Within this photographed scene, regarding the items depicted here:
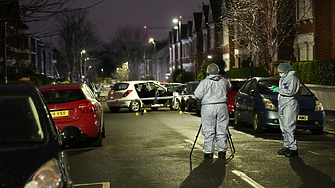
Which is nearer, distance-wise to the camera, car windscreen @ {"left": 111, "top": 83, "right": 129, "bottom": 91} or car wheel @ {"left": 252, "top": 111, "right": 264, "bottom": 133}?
car wheel @ {"left": 252, "top": 111, "right": 264, "bottom": 133}

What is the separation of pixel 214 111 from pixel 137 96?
14840mm

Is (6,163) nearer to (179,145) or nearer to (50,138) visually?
(50,138)

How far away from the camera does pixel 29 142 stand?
3.88 metres

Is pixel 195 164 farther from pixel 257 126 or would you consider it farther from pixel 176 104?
pixel 176 104

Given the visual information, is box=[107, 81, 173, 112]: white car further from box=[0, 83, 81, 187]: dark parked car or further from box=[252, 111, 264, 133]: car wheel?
box=[0, 83, 81, 187]: dark parked car

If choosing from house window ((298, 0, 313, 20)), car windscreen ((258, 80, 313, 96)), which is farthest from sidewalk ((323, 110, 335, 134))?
house window ((298, 0, 313, 20))

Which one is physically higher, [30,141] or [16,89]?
[16,89]

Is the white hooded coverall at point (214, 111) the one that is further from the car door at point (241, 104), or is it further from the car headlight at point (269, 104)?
the car door at point (241, 104)

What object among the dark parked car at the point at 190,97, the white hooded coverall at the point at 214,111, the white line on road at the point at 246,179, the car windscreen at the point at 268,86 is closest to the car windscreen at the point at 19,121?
the white line on road at the point at 246,179

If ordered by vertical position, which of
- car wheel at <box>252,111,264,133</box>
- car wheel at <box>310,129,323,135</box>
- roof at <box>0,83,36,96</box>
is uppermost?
roof at <box>0,83,36,96</box>

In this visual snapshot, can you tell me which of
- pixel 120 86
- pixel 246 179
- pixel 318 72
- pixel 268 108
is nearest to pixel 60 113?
pixel 246 179

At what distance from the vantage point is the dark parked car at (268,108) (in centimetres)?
1270

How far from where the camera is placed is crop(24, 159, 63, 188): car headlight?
3324 mm

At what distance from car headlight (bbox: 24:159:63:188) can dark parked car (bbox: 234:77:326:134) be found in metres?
9.15
